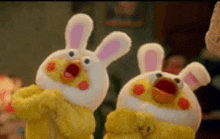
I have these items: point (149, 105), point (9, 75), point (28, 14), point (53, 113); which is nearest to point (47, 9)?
point (28, 14)

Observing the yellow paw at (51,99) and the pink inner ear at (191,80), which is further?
the pink inner ear at (191,80)

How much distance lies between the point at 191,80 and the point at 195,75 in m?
0.03

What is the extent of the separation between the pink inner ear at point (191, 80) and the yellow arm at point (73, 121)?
0.34 meters

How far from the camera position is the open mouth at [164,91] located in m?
0.88

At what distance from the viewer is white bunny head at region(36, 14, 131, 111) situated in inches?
36.3

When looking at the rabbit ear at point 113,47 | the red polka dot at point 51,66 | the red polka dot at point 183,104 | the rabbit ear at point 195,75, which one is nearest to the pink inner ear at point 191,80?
the rabbit ear at point 195,75

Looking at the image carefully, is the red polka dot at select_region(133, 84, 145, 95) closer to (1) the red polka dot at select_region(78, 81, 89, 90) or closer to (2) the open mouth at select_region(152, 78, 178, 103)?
(2) the open mouth at select_region(152, 78, 178, 103)

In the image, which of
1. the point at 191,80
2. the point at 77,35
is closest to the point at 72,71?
the point at 77,35

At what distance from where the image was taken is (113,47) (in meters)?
0.99

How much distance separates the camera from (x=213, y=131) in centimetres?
127

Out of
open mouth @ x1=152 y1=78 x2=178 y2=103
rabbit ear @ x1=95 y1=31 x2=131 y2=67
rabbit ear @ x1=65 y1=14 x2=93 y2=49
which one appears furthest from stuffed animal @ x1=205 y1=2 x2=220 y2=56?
rabbit ear @ x1=65 y1=14 x2=93 y2=49

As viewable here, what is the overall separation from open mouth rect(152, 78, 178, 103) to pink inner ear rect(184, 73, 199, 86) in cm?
11

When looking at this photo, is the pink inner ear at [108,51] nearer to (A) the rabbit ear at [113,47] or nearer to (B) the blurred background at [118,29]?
(A) the rabbit ear at [113,47]

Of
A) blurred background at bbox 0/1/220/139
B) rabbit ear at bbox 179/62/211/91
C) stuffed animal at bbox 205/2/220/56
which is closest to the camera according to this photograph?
stuffed animal at bbox 205/2/220/56
